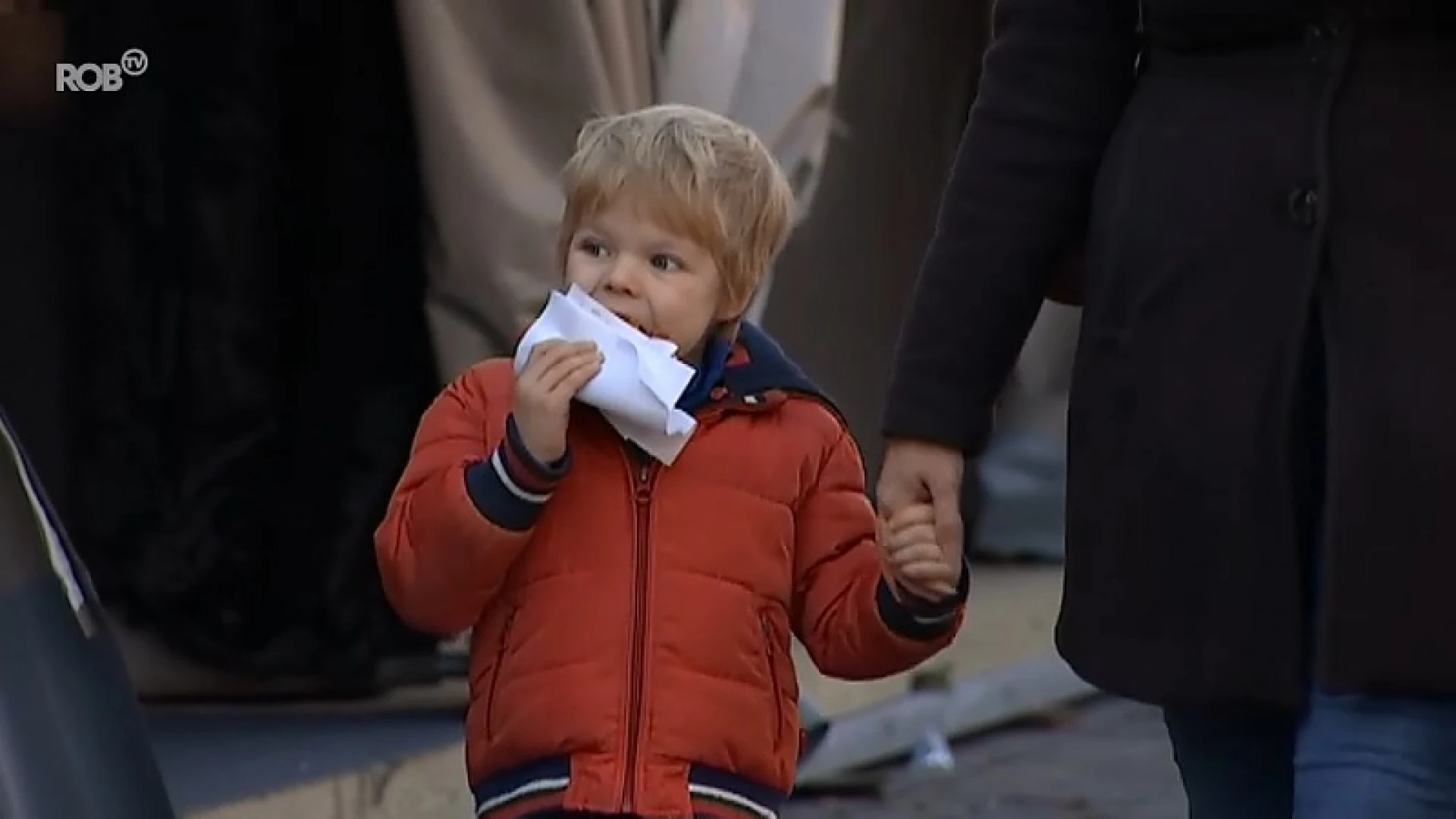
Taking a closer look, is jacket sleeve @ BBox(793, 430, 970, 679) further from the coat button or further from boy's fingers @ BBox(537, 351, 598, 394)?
the coat button

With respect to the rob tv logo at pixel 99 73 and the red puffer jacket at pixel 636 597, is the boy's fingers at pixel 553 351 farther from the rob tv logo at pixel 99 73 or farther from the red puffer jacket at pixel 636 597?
the rob tv logo at pixel 99 73

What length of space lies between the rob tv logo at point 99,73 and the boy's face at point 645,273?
176 centimetres

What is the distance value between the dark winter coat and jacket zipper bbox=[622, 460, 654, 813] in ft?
1.38

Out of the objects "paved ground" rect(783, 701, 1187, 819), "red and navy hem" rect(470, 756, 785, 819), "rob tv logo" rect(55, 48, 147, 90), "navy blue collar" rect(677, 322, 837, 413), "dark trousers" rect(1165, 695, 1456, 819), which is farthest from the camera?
"paved ground" rect(783, 701, 1187, 819)

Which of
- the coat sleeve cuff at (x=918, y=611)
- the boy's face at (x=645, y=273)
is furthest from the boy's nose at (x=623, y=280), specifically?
the coat sleeve cuff at (x=918, y=611)

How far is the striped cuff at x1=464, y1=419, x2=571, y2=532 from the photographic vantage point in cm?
253

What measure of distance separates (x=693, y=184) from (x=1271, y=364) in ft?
2.16

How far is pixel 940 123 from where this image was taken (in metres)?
6.34

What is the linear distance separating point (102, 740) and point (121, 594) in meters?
2.06

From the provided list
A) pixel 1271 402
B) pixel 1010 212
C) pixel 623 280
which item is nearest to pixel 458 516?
pixel 623 280

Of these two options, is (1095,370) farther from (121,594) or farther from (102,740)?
(121,594)

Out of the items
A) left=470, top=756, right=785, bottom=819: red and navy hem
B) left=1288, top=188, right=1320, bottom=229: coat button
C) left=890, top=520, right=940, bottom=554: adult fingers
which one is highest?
left=1288, top=188, right=1320, bottom=229: coat button

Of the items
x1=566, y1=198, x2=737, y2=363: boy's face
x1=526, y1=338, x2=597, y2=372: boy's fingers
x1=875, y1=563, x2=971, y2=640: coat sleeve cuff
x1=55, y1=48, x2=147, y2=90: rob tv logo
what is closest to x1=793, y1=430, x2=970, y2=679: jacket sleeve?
x1=875, y1=563, x2=971, y2=640: coat sleeve cuff

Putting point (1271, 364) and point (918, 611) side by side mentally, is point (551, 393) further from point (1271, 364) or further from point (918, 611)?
point (1271, 364)
